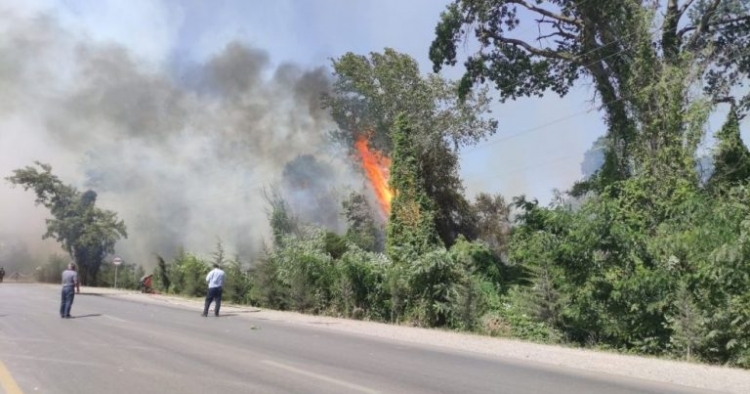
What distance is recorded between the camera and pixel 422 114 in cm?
3878

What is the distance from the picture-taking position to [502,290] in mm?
19891

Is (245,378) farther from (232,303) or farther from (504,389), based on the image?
(232,303)

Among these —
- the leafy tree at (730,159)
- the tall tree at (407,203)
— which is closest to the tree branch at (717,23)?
the leafy tree at (730,159)

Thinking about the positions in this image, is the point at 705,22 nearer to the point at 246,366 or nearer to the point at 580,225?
the point at 580,225

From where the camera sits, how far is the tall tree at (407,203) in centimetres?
2438

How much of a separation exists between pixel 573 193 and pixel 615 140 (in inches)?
133

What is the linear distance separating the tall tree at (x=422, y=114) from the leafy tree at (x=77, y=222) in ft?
79.7

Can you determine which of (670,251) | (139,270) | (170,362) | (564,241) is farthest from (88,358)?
(139,270)

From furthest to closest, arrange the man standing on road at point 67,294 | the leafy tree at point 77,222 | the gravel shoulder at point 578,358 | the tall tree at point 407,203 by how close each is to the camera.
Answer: the leafy tree at point 77,222, the tall tree at point 407,203, the man standing on road at point 67,294, the gravel shoulder at point 578,358

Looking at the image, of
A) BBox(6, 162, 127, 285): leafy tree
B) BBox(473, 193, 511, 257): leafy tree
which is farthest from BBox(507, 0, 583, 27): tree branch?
BBox(6, 162, 127, 285): leafy tree

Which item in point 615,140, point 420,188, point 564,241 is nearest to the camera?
point 564,241

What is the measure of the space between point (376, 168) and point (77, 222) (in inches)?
1063

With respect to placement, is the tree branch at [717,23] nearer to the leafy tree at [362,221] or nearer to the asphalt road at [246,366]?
the asphalt road at [246,366]

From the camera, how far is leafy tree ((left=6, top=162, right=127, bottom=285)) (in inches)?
2074
